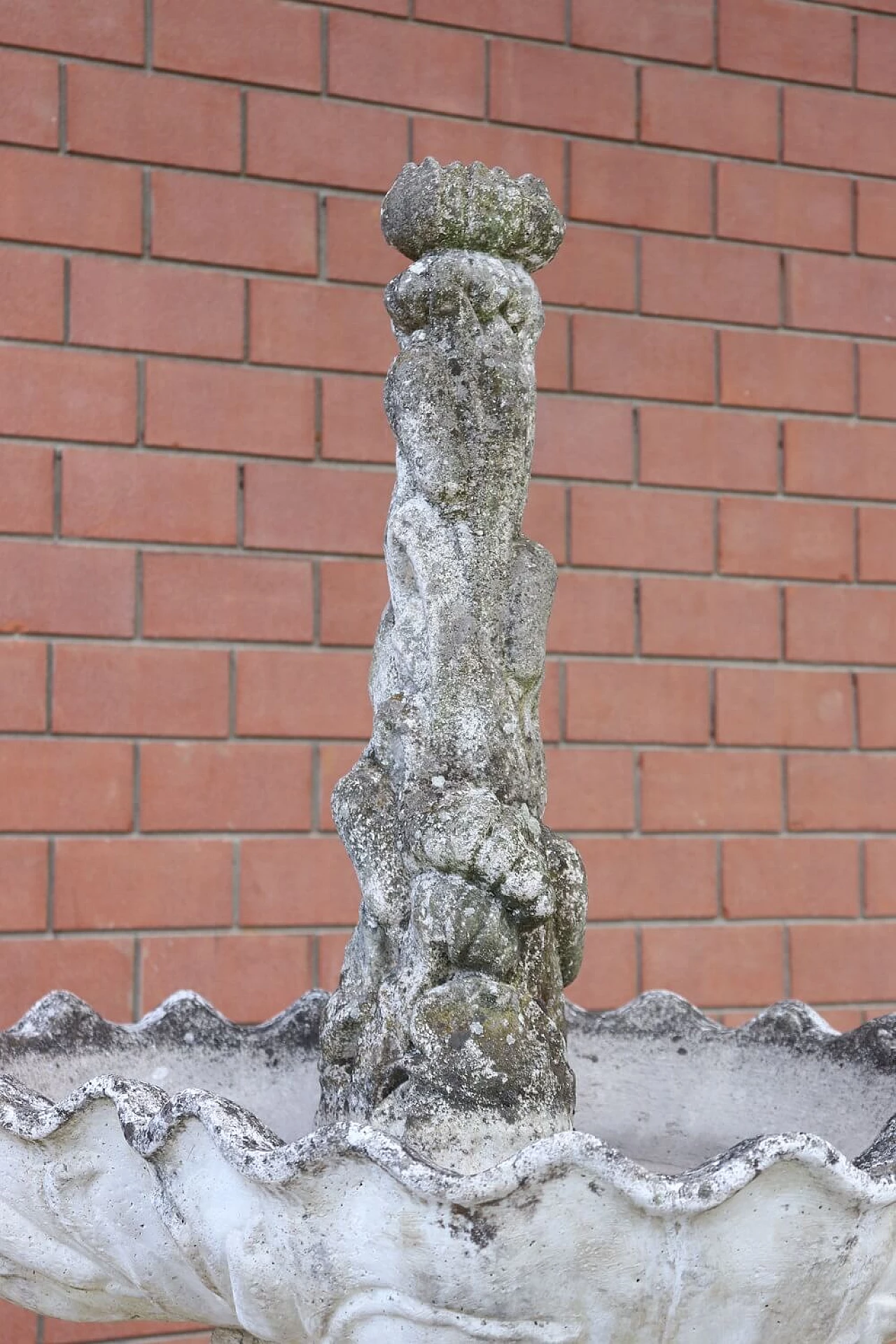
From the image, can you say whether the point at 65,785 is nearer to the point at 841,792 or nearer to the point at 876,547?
the point at 841,792

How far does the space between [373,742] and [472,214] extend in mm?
521

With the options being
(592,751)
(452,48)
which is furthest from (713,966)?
(452,48)

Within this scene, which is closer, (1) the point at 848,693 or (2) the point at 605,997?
(2) the point at 605,997

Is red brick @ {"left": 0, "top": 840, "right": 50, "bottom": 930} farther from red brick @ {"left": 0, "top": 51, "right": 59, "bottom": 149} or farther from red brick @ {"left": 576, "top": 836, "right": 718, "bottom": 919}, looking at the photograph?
red brick @ {"left": 0, "top": 51, "right": 59, "bottom": 149}

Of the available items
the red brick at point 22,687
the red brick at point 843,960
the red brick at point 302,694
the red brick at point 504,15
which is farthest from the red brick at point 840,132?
the red brick at point 22,687

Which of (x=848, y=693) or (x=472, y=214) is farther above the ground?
(x=472, y=214)

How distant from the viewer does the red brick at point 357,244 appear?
272 cm

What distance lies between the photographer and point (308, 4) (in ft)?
8.87

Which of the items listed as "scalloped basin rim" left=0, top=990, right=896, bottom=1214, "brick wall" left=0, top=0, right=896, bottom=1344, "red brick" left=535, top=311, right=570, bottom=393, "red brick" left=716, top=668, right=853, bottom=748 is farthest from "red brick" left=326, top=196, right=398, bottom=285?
"scalloped basin rim" left=0, top=990, right=896, bottom=1214

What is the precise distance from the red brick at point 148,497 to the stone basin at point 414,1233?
1327 millimetres

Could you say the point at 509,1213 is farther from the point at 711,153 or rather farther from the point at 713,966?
the point at 711,153

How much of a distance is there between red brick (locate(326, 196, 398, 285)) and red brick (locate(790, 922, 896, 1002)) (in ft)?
4.54

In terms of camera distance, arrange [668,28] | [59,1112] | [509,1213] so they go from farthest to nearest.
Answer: [668,28], [59,1112], [509,1213]

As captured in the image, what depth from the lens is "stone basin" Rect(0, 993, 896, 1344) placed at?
42.9 inches
